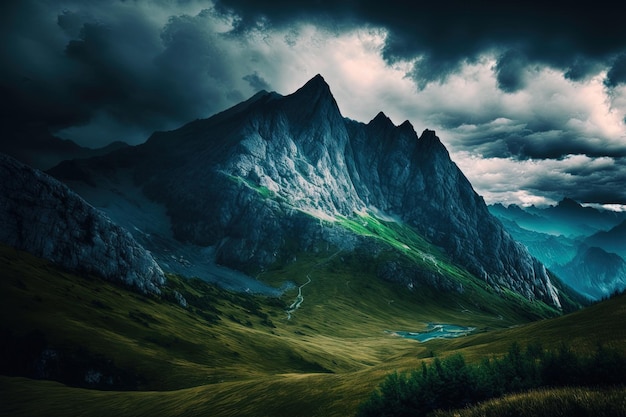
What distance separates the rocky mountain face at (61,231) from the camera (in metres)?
174

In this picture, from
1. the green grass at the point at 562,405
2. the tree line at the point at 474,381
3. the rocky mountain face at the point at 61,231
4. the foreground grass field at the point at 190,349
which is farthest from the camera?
the rocky mountain face at the point at 61,231

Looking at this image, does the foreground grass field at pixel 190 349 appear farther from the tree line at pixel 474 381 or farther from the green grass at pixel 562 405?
the green grass at pixel 562 405

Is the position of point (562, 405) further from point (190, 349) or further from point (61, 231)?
point (61, 231)

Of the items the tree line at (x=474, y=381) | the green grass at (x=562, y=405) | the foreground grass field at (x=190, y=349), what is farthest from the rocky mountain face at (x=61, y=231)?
the green grass at (x=562, y=405)

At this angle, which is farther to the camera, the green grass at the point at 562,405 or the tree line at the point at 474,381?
the tree line at the point at 474,381

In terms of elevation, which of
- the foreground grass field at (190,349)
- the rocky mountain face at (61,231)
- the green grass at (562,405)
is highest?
the rocky mountain face at (61,231)

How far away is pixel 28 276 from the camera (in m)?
126

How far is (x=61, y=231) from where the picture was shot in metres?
181

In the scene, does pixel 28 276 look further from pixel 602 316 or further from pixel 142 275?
pixel 602 316

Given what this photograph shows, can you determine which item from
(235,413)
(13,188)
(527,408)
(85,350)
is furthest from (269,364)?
(13,188)

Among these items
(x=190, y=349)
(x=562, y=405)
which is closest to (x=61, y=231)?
(x=190, y=349)

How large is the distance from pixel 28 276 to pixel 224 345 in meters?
78.4

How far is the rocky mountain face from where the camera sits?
6831 inches

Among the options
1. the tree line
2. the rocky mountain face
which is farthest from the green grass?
the rocky mountain face
